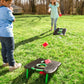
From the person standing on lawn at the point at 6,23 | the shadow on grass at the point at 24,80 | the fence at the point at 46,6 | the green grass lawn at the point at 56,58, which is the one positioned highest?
the fence at the point at 46,6

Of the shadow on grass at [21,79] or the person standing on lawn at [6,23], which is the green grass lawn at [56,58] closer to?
the shadow on grass at [21,79]

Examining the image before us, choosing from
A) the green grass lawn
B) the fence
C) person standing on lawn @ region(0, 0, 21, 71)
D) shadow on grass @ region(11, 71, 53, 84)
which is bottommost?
shadow on grass @ region(11, 71, 53, 84)

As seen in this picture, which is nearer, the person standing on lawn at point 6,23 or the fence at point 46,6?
the person standing on lawn at point 6,23

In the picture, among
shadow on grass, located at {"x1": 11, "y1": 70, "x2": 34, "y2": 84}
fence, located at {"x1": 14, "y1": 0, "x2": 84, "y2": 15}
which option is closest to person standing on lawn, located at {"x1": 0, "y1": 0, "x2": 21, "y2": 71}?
shadow on grass, located at {"x1": 11, "y1": 70, "x2": 34, "y2": 84}

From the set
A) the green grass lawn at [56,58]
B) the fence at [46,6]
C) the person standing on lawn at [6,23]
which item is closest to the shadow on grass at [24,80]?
the green grass lawn at [56,58]

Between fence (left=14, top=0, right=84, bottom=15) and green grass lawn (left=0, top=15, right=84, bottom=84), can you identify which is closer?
green grass lawn (left=0, top=15, right=84, bottom=84)

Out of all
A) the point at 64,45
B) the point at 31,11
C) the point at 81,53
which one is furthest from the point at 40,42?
the point at 31,11

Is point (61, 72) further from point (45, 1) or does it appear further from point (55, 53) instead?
point (45, 1)

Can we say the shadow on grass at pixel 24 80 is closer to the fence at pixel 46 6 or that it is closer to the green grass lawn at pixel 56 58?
the green grass lawn at pixel 56 58

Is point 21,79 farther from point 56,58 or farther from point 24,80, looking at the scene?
point 56,58

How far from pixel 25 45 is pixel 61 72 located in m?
2.00

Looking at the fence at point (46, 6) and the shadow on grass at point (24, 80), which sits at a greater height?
the fence at point (46, 6)

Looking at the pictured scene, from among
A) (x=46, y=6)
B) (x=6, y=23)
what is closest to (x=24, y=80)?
(x=6, y=23)

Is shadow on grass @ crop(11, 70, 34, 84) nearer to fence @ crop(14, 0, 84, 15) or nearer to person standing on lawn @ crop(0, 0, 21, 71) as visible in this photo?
person standing on lawn @ crop(0, 0, 21, 71)
